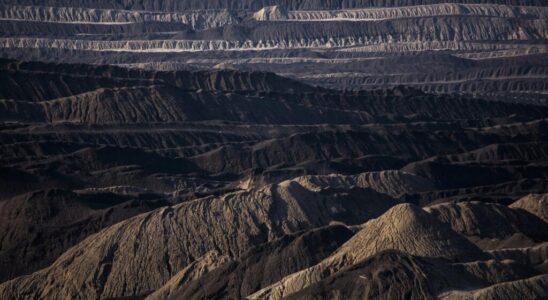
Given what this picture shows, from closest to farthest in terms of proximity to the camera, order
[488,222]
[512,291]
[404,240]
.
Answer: [512,291]
[404,240]
[488,222]

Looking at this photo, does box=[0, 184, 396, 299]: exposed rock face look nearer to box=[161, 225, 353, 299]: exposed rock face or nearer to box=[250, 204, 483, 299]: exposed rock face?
box=[161, 225, 353, 299]: exposed rock face

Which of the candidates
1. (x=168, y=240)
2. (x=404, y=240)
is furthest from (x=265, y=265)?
(x=168, y=240)

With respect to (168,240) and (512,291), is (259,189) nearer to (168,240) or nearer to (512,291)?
(168,240)

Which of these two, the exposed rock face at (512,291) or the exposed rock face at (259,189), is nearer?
the exposed rock face at (512,291)

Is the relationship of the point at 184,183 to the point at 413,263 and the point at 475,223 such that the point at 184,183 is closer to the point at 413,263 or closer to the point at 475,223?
the point at 475,223

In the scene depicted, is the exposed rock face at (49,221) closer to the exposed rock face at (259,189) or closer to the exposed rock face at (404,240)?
the exposed rock face at (259,189)

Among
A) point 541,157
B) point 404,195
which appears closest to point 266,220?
point 404,195

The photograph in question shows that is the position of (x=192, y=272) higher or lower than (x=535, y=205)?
higher

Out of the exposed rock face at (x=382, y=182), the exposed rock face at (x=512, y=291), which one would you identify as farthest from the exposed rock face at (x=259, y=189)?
the exposed rock face at (x=382, y=182)

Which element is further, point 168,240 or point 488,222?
point 488,222

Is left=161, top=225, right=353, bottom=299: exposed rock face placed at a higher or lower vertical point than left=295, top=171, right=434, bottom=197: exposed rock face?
higher

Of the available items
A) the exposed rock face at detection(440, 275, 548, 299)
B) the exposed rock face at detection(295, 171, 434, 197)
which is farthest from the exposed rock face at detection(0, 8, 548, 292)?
the exposed rock face at detection(295, 171, 434, 197)
